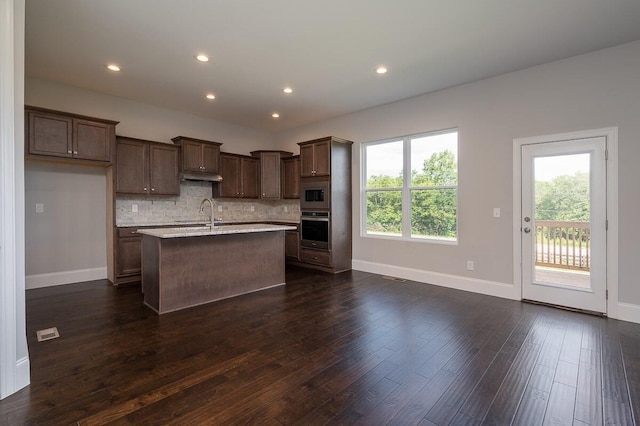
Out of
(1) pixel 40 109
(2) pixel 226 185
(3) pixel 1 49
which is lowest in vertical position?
(2) pixel 226 185

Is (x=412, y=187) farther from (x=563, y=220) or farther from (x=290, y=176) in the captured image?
(x=290, y=176)

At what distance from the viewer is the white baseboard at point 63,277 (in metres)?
4.28

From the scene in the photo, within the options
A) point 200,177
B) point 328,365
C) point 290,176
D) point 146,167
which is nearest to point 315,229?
point 290,176

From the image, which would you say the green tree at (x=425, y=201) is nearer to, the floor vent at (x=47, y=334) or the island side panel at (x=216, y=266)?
the island side panel at (x=216, y=266)

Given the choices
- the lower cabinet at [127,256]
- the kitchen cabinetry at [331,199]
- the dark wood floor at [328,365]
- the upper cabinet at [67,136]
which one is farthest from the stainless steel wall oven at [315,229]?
the upper cabinet at [67,136]

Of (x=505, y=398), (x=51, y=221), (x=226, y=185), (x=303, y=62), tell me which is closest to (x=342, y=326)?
(x=505, y=398)

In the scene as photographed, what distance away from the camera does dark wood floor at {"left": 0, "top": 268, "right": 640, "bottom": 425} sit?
1.75 m

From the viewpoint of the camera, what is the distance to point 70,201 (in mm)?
4578

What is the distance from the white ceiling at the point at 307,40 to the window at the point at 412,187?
907mm

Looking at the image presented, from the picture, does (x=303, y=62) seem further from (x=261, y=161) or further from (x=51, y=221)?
(x=51, y=221)

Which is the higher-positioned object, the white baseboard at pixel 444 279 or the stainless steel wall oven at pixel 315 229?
the stainless steel wall oven at pixel 315 229

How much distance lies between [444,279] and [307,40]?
3.79m

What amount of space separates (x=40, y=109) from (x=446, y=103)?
18.6 feet

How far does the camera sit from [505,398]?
1881mm
